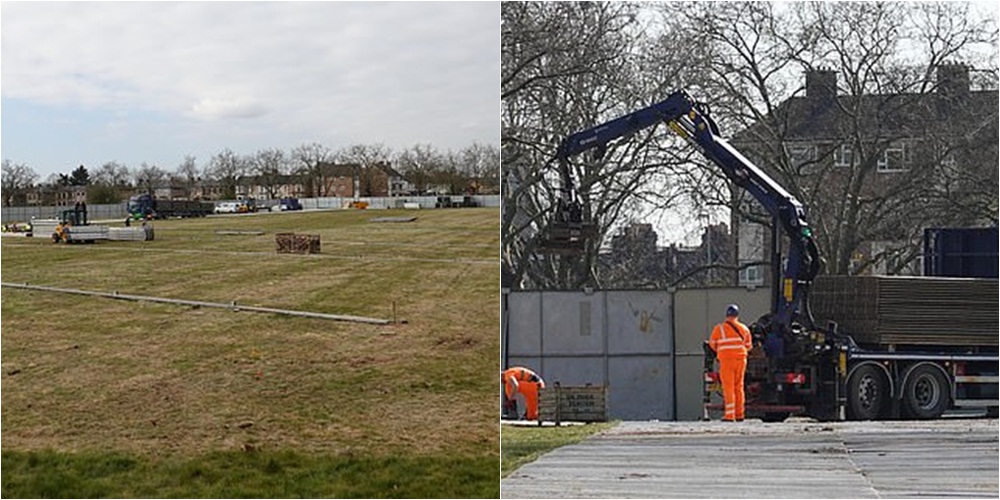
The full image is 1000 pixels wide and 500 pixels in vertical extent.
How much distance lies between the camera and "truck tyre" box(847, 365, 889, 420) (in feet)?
33.7

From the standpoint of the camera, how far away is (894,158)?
44.5 feet

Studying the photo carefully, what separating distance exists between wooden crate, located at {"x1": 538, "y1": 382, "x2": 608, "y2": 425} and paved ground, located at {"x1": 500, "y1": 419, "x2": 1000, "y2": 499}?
1.32 metres

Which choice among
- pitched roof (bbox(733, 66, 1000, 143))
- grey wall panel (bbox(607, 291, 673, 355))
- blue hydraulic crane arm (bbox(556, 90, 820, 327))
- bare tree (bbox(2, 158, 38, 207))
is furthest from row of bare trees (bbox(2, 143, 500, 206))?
pitched roof (bbox(733, 66, 1000, 143))

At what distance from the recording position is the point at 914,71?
13.1m

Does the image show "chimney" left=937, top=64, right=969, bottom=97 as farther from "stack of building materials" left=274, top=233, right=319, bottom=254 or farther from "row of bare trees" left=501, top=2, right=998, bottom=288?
"stack of building materials" left=274, top=233, right=319, bottom=254

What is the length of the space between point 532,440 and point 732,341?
3084 millimetres

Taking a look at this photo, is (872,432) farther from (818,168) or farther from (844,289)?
(818,168)

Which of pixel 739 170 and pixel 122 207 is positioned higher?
pixel 739 170

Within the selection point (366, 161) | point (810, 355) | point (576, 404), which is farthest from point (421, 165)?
point (810, 355)

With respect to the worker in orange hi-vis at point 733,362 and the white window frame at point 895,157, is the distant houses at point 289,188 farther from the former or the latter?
the white window frame at point 895,157

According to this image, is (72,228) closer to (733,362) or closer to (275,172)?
(275,172)

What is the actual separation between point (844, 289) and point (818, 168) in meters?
3.59

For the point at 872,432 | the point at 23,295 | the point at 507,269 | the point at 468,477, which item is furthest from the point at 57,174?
the point at 507,269

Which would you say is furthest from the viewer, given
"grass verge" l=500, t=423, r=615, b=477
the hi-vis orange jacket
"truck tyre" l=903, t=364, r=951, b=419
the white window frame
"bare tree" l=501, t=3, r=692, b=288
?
the white window frame
